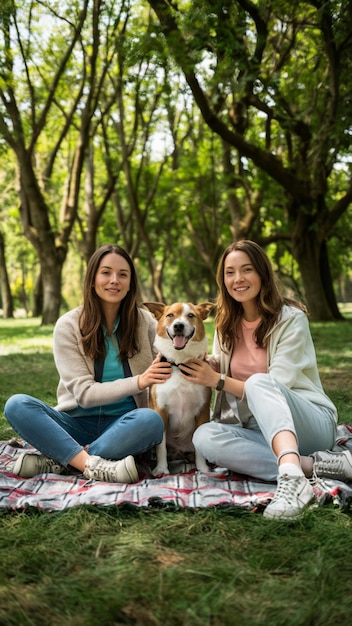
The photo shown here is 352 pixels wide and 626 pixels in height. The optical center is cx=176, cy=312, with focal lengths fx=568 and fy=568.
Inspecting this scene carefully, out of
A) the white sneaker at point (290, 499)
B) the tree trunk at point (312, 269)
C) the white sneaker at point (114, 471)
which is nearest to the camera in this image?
Result: the white sneaker at point (290, 499)

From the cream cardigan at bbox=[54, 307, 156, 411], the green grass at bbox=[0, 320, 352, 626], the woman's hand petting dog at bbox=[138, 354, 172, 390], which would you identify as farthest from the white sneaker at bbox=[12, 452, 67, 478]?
the woman's hand petting dog at bbox=[138, 354, 172, 390]

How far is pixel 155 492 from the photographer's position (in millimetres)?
3129

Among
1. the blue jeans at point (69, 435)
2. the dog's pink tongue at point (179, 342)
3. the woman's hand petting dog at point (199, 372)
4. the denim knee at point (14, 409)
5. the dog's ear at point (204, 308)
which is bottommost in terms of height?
the blue jeans at point (69, 435)

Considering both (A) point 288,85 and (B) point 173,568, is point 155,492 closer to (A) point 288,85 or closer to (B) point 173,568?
(B) point 173,568

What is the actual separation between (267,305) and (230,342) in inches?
14.9

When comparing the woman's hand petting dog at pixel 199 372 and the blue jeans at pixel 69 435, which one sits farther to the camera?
the woman's hand petting dog at pixel 199 372

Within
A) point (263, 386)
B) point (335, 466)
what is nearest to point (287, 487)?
point (335, 466)

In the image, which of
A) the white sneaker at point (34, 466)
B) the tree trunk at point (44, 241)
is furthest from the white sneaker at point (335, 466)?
the tree trunk at point (44, 241)

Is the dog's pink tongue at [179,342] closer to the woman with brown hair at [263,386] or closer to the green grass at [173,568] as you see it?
the woman with brown hair at [263,386]

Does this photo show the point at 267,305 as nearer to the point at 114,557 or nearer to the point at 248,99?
the point at 114,557

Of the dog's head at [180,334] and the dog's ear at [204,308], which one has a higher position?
the dog's ear at [204,308]

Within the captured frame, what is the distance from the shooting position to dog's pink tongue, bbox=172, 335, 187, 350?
3.68 metres

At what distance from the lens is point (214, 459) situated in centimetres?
343

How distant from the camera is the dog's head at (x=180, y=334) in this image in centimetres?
371
